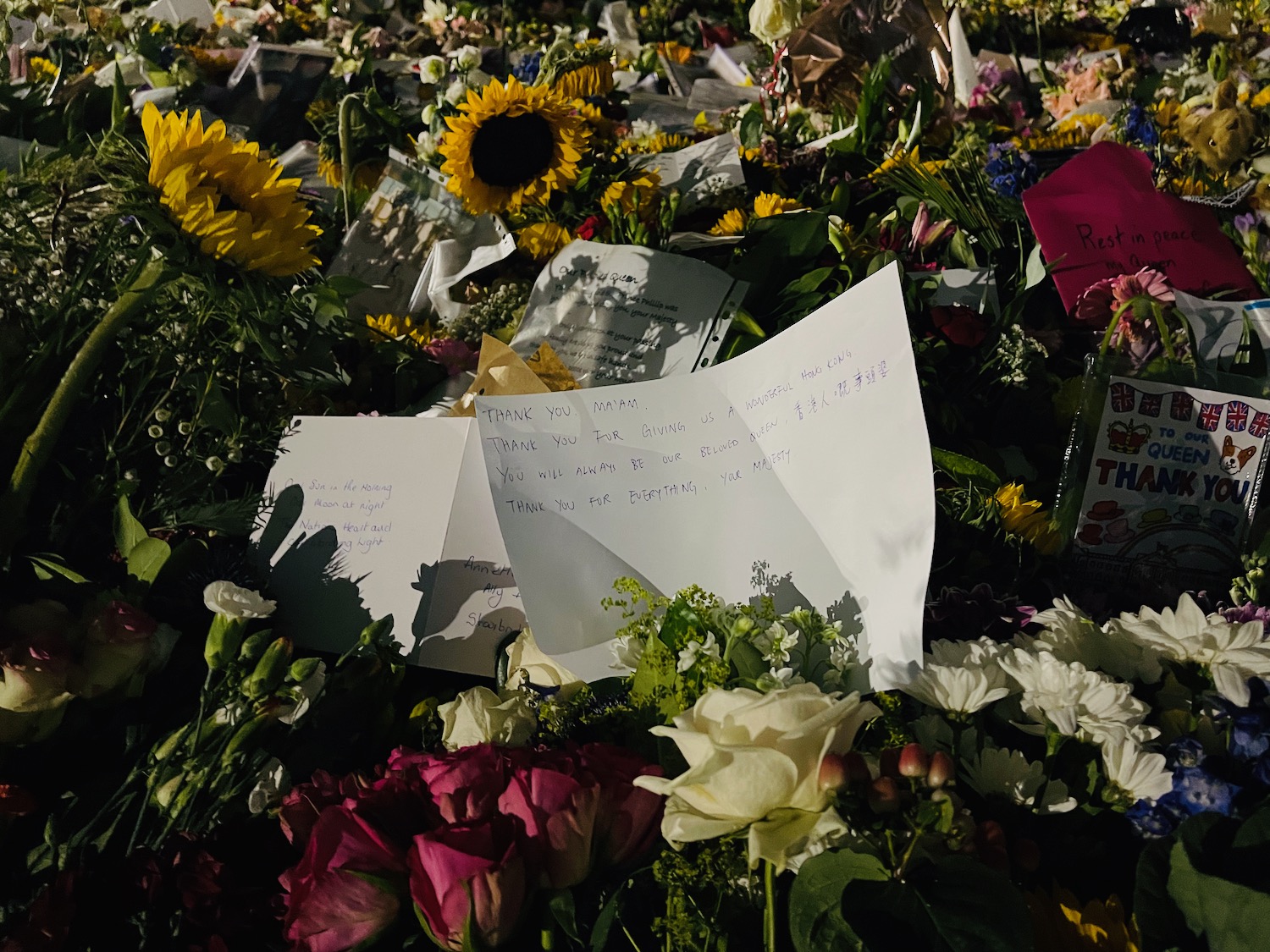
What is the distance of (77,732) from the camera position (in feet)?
2.05

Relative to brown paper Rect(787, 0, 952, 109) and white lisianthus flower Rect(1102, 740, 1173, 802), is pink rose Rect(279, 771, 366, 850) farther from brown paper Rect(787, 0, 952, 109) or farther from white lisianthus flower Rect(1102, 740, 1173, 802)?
brown paper Rect(787, 0, 952, 109)

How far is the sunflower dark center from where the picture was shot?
1.00 meters

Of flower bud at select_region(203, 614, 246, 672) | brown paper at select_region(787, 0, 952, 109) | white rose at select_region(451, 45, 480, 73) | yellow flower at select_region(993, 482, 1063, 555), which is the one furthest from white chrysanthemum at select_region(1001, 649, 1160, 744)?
white rose at select_region(451, 45, 480, 73)

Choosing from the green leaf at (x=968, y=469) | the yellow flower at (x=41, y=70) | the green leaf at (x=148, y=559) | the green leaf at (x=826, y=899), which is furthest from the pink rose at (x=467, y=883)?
the yellow flower at (x=41, y=70)

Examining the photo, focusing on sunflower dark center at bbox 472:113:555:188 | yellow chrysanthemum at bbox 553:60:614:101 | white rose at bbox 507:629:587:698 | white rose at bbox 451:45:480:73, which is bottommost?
white rose at bbox 507:629:587:698

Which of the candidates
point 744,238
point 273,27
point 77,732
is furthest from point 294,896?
point 273,27

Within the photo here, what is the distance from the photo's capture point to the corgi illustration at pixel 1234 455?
705 millimetres

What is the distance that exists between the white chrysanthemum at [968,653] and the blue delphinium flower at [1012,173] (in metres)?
0.63

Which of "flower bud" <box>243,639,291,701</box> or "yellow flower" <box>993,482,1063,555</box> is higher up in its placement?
"yellow flower" <box>993,482,1063,555</box>

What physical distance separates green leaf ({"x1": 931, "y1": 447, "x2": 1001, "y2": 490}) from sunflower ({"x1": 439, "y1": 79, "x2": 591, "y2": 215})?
0.50 m

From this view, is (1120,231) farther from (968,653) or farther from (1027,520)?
(968,653)

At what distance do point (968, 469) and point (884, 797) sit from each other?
408 millimetres

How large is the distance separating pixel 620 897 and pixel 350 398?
0.61 meters

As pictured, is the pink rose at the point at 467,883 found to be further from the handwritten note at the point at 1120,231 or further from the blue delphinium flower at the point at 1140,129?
the blue delphinium flower at the point at 1140,129
